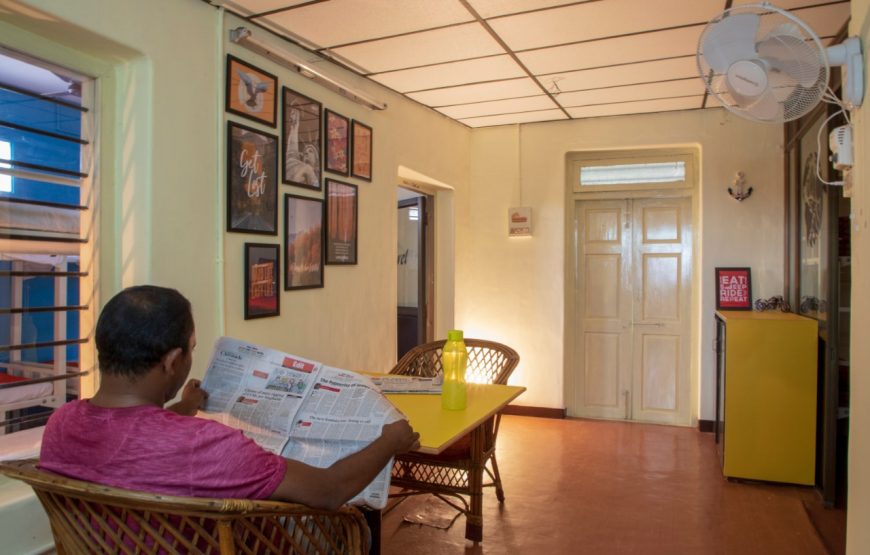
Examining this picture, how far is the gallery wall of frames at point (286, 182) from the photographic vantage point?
107 inches

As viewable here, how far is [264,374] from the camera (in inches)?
62.4

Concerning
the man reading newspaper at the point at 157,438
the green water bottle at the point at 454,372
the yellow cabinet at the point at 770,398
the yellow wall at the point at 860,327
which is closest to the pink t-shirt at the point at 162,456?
the man reading newspaper at the point at 157,438

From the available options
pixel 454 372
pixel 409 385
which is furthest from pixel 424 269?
pixel 454 372

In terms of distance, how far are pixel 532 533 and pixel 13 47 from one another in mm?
2770

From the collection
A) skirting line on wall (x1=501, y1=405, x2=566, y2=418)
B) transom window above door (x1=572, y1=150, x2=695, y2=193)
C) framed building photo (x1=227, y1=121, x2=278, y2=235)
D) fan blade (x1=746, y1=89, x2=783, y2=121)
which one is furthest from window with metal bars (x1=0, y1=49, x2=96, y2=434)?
transom window above door (x1=572, y1=150, x2=695, y2=193)

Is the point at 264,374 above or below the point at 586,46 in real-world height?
below

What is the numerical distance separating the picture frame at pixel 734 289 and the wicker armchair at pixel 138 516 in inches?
157

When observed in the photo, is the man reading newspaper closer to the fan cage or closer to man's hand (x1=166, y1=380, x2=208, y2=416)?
man's hand (x1=166, y1=380, x2=208, y2=416)

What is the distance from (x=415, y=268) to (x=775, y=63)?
11.7 ft

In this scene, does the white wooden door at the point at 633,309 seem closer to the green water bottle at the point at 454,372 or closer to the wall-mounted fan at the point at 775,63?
the wall-mounted fan at the point at 775,63

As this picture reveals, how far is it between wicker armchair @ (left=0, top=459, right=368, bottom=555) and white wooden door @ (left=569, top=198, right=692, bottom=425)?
4197mm

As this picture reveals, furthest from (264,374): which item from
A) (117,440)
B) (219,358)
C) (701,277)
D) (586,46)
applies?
(701,277)

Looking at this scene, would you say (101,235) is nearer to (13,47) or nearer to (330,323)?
(13,47)

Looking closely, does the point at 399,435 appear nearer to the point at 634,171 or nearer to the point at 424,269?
the point at 424,269
